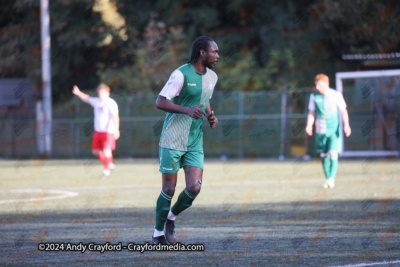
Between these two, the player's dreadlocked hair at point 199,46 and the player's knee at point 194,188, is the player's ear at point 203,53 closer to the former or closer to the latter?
the player's dreadlocked hair at point 199,46

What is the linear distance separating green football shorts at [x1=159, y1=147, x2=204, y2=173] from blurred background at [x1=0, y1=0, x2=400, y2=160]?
19168mm

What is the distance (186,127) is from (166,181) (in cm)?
59

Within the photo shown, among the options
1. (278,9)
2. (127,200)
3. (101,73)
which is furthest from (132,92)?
(127,200)

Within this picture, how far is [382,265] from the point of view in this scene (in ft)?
21.5

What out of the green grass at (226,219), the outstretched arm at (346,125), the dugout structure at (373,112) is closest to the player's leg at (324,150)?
the green grass at (226,219)

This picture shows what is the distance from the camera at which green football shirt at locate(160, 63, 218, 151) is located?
25.4 ft

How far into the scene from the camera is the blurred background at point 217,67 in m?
28.8

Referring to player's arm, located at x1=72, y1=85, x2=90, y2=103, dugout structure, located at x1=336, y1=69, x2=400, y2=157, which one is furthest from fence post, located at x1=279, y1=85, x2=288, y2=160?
player's arm, located at x1=72, y1=85, x2=90, y2=103

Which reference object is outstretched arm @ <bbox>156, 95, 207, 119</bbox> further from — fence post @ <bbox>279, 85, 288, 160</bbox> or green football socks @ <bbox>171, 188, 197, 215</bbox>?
fence post @ <bbox>279, 85, 288, 160</bbox>

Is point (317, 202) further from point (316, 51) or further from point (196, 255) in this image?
point (316, 51)

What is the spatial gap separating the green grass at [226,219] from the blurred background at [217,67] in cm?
939

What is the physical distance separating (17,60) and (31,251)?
100ft

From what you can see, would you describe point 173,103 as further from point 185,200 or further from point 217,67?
point 217,67

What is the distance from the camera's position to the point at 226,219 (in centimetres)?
1046
